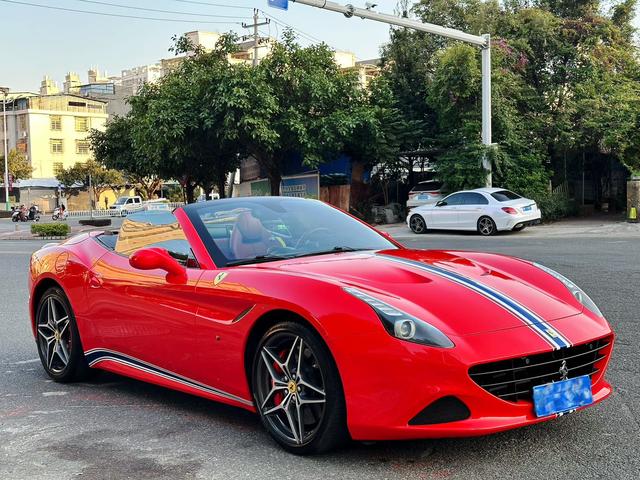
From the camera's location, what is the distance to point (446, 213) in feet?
76.3

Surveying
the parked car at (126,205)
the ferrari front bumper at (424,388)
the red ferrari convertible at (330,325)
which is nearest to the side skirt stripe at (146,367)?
the red ferrari convertible at (330,325)

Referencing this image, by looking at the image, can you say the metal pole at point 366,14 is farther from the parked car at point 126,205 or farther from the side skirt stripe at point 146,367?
the parked car at point 126,205

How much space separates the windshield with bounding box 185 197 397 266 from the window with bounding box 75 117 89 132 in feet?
296

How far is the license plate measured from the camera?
11.4 feet

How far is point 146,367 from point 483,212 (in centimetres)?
1828

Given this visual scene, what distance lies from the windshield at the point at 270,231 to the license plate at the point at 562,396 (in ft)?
5.39

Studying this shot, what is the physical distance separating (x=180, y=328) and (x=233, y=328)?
52 cm

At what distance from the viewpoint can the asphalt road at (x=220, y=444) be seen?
11.6ft

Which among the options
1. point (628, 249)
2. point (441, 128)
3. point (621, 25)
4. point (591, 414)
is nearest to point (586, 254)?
point (628, 249)

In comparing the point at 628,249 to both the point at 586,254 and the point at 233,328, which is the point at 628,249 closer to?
the point at 586,254

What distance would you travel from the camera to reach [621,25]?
29.6 m

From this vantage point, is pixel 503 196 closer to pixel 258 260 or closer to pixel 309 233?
pixel 309 233

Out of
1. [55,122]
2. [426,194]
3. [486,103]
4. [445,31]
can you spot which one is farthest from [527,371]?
[55,122]

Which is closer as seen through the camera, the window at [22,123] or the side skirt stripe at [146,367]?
the side skirt stripe at [146,367]
